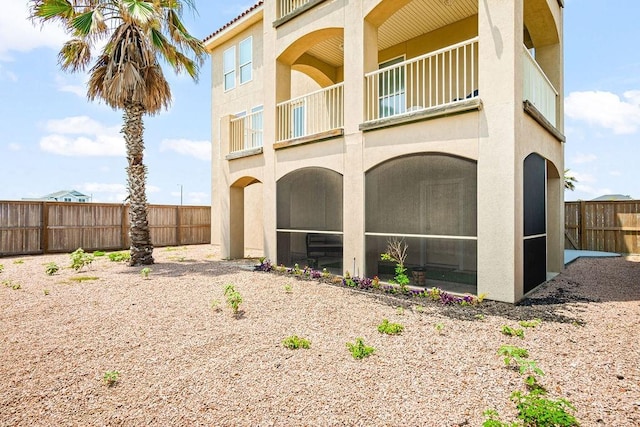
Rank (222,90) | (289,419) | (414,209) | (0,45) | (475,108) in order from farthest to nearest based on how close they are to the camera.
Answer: (222,90)
(0,45)
(414,209)
(475,108)
(289,419)

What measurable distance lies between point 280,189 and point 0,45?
29.1 ft

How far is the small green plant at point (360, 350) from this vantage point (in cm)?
397

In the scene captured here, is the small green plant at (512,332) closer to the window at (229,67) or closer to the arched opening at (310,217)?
the arched opening at (310,217)

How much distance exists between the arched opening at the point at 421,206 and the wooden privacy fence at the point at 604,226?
8614mm

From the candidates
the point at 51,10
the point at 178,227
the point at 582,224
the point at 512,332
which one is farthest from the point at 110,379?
the point at 582,224

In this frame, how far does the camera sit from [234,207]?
40.1 ft

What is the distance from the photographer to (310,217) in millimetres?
9648

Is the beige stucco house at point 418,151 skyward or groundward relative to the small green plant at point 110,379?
skyward

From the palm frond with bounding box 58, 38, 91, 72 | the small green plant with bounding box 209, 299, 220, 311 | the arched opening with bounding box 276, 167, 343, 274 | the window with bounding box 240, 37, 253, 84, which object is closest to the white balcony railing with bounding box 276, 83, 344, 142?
the arched opening with bounding box 276, 167, 343, 274

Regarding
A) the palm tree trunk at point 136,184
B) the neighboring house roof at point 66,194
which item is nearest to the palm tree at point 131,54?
the palm tree trunk at point 136,184

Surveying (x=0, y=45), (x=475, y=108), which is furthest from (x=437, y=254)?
(x=0, y=45)

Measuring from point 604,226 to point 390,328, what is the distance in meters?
13.7

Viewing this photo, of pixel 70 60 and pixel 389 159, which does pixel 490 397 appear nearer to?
pixel 389 159

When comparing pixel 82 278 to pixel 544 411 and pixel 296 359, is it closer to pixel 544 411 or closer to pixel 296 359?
pixel 296 359
